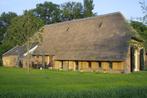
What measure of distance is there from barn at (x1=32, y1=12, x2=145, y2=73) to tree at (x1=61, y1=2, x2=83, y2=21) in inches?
1280

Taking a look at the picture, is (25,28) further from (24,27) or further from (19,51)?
(19,51)

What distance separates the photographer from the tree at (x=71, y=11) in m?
101

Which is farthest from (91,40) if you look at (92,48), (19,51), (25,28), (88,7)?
(88,7)

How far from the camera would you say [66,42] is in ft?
205

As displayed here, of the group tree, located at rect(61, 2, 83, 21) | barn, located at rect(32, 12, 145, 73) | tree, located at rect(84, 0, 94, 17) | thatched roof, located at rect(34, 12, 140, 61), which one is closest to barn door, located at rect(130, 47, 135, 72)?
barn, located at rect(32, 12, 145, 73)

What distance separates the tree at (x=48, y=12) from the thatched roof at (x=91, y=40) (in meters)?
35.2

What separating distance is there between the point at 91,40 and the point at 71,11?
4668 cm

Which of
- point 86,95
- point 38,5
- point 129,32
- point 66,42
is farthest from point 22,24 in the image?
point 38,5

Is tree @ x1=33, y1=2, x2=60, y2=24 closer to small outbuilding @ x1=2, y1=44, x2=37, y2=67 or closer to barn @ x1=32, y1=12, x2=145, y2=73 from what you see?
small outbuilding @ x1=2, y1=44, x2=37, y2=67

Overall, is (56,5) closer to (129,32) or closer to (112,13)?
(112,13)

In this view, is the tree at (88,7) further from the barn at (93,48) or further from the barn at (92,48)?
the barn at (93,48)

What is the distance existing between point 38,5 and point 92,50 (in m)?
55.8

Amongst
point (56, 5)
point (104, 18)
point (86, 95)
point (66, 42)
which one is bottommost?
point (86, 95)

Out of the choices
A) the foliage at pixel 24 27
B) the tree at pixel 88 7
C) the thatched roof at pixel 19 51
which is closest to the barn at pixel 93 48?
the thatched roof at pixel 19 51
